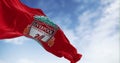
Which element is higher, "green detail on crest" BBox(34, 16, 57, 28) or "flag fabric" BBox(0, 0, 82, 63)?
"green detail on crest" BBox(34, 16, 57, 28)

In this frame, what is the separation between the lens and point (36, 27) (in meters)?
24.9

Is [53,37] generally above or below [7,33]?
above

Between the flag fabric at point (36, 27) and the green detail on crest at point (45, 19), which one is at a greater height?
the green detail on crest at point (45, 19)

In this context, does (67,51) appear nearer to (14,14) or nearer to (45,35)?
(45,35)

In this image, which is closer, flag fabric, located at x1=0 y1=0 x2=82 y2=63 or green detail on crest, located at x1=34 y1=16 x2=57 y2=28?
flag fabric, located at x1=0 y1=0 x2=82 y2=63

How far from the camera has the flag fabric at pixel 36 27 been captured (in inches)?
949

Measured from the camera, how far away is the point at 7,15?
24141mm

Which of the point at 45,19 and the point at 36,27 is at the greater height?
the point at 45,19

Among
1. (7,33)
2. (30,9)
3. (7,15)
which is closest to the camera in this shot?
(7,33)

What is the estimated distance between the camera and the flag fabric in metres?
24.1

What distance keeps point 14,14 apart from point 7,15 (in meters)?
0.45

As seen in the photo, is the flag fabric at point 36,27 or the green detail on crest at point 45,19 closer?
the flag fabric at point 36,27

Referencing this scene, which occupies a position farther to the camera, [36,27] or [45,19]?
[45,19]

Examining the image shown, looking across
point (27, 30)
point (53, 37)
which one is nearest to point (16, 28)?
point (27, 30)
